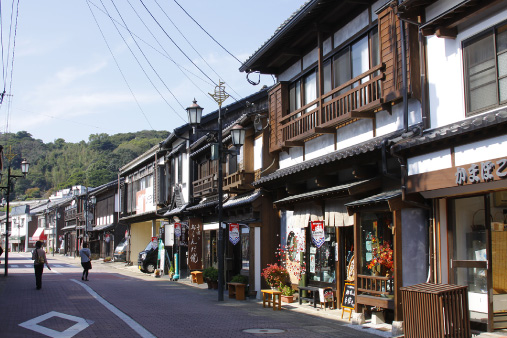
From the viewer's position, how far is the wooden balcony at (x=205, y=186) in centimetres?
2577

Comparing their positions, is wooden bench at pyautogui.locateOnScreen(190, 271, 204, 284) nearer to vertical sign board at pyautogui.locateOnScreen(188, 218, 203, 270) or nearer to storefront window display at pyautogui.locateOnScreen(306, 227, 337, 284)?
vertical sign board at pyautogui.locateOnScreen(188, 218, 203, 270)

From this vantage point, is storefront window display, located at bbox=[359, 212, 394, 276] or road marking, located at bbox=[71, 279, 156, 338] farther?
storefront window display, located at bbox=[359, 212, 394, 276]

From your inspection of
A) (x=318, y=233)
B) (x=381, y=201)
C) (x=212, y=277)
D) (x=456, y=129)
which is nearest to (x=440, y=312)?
(x=456, y=129)

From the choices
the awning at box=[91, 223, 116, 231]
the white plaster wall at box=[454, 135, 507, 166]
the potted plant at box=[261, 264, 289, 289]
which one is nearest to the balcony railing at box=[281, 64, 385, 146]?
the white plaster wall at box=[454, 135, 507, 166]

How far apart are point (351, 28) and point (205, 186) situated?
14109 millimetres

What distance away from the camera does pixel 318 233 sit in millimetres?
14992

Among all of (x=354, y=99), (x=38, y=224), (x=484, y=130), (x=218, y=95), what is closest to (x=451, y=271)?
(x=484, y=130)

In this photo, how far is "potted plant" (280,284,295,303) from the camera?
57.2ft

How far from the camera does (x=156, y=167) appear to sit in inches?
1531

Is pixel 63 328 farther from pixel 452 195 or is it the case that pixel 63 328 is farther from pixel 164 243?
pixel 164 243

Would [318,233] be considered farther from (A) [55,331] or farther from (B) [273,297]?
(A) [55,331]

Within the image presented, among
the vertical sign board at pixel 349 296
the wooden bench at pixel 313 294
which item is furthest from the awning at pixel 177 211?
the vertical sign board at pixel 349 296

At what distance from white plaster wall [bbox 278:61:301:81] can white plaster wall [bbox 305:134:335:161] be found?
2.71m

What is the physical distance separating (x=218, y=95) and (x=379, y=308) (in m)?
10.3
